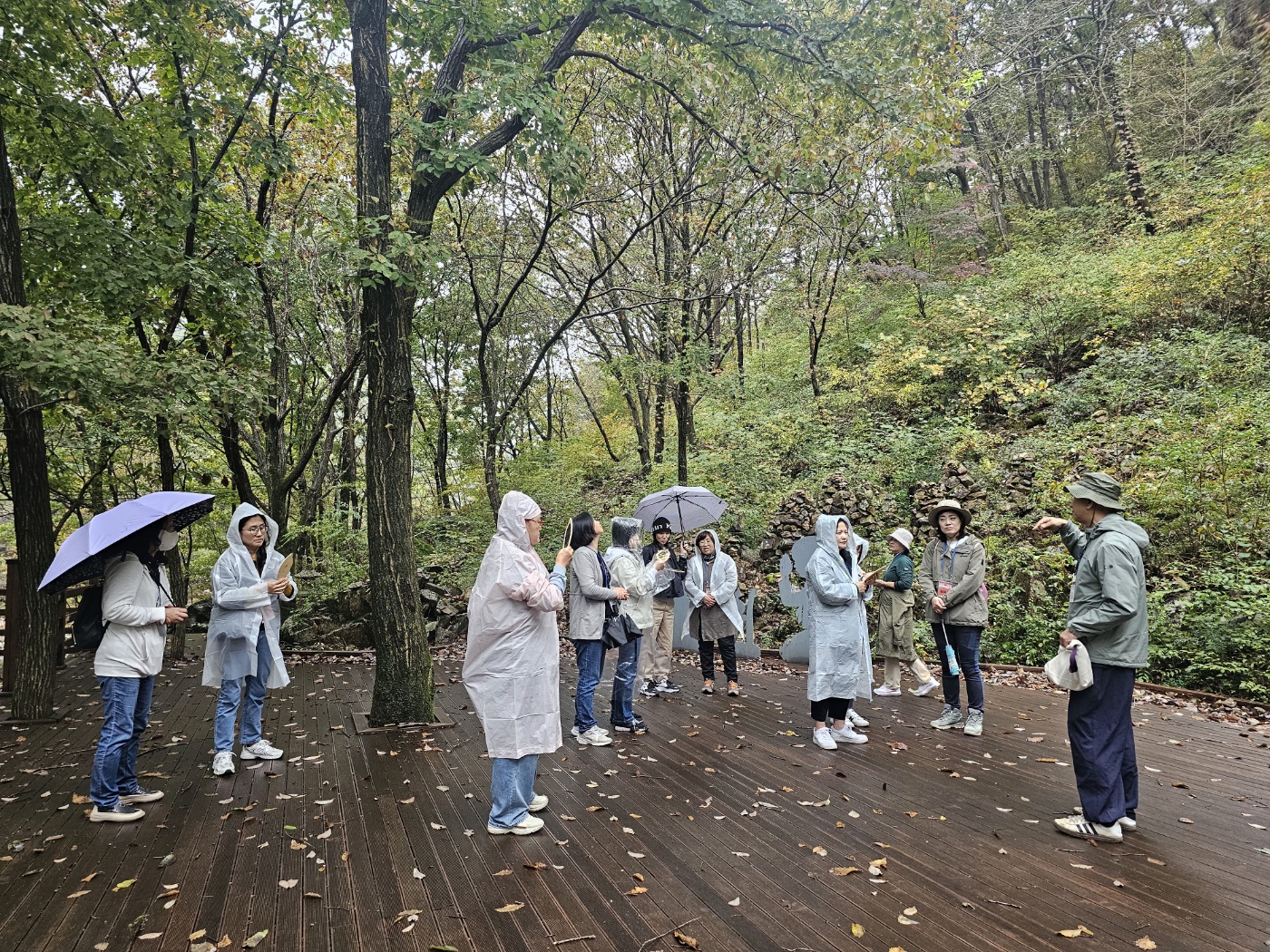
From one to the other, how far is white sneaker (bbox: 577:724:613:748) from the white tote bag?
331cm

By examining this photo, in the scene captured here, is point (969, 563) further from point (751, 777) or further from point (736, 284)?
point (736, 284)

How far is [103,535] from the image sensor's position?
3893mm

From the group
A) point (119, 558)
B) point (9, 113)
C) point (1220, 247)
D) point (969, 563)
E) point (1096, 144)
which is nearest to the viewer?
point (119, 558)

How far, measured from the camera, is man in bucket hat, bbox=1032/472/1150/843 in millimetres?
3514

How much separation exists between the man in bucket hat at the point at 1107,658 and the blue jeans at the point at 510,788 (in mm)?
3048

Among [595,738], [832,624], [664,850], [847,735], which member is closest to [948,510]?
[832,624]

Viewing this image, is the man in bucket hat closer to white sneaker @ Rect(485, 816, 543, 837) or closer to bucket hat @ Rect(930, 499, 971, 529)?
bucket hat @ Rect(930, 499, 971, 529)

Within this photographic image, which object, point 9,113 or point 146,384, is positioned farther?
point 9,113

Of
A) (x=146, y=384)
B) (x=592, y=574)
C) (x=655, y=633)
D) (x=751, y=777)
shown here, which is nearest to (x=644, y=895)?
(x=751, y=777)

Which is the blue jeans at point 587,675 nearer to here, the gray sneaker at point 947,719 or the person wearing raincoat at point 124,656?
the person wearing raincoat at point 124,656

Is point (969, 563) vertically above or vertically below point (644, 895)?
above

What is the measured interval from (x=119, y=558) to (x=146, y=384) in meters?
3.28

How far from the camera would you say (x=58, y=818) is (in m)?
4.21

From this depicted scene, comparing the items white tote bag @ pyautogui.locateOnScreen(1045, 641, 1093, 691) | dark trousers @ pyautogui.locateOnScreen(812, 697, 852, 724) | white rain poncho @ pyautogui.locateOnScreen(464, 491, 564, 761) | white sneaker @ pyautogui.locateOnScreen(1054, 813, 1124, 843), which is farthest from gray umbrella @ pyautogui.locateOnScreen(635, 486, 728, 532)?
white sneaker @ pyautogui.locateOnScreen(1054, 813, 1124, 843)
